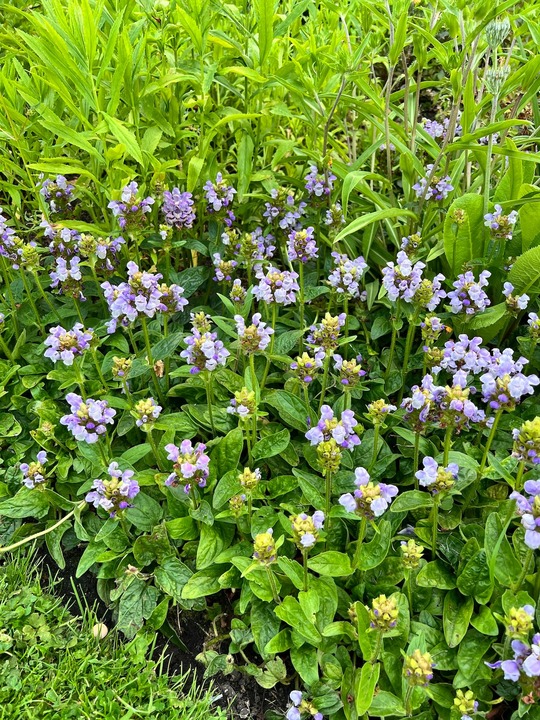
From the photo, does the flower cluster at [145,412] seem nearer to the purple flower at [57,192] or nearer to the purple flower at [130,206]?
the purple flower at [130,206]

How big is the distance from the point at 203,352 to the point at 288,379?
0.49 m

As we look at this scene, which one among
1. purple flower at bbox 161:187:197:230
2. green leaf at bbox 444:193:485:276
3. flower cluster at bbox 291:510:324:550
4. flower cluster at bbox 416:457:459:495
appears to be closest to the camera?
flower cluster at bbox 291:510:324:550

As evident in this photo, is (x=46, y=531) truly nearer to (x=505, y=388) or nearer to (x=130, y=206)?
(x=130, y=206)

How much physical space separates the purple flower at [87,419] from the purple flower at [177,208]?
0.92 m

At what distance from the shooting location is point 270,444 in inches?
84.0

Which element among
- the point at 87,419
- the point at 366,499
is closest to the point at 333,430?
the point at 366,499

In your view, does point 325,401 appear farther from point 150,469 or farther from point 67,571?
point 67,571

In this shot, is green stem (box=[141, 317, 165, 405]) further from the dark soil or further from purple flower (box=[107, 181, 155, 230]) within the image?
the dark soil

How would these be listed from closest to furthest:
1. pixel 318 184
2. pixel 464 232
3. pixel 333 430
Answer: pixel 333 430
pixel 464 232
pixel 318 184

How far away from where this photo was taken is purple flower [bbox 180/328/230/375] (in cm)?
188

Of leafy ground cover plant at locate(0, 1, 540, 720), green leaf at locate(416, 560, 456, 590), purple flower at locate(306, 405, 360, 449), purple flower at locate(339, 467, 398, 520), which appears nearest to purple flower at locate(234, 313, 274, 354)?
leafy ground cover plant at locate(0, 1, 540, 720)

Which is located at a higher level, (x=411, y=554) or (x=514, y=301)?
(x=514, y=301)

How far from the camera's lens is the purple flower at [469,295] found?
2145mm

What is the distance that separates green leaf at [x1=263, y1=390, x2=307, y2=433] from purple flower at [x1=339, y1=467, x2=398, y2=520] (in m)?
0.58
